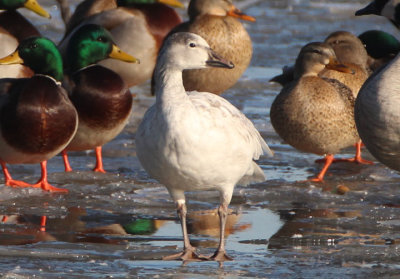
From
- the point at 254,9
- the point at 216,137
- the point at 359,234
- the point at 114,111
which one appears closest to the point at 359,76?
the point at 114,111

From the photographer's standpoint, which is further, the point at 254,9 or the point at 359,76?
the point at 254,9

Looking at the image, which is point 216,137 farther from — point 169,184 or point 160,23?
point 160,23

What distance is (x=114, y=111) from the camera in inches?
267

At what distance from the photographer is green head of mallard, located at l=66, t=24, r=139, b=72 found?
23.5ft

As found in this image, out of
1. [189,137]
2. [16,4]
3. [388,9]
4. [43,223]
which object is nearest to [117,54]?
[16,4]

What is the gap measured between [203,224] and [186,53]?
114 centimetres

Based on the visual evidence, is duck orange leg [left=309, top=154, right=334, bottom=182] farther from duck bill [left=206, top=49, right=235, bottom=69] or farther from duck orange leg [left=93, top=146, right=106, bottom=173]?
duck bill [left=206, top=49, right=235, bottom=69]

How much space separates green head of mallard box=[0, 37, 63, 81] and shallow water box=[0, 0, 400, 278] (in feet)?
2.48

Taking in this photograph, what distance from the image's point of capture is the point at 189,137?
454 centimetres

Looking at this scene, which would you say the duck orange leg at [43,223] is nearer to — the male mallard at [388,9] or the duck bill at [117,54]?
the duck bill at [117,54]

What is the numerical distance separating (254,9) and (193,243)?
1079 centimetres

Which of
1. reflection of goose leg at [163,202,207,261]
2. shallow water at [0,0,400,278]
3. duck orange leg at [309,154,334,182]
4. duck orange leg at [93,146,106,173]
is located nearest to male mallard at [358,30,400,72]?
shallow water at [0,0,400,278]

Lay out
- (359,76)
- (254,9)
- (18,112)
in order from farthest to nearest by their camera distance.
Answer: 1. (254,9)
2. (359,76)
3. (18,112)

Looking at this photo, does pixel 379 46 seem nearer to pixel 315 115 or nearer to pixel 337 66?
pixel 337 66
